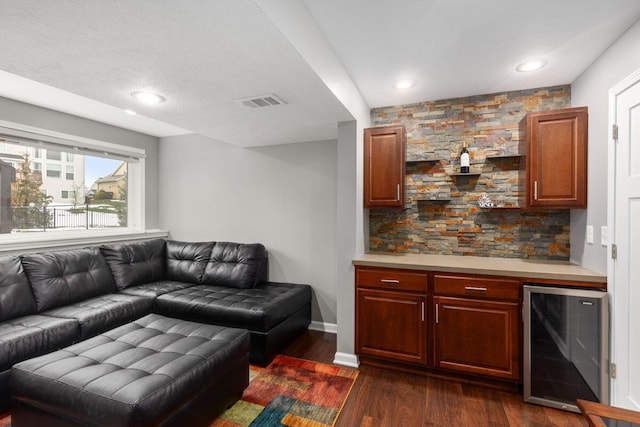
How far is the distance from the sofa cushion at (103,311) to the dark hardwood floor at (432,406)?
2186 millimetres

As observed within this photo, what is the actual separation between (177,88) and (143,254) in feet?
8.11

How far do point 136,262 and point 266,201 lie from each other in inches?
69.6

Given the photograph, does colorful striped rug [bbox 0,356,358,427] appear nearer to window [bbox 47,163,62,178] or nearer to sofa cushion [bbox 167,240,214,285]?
sofa cushion [bbox 167,240,214,285]

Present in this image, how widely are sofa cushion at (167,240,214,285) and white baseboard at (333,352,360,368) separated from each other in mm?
1982

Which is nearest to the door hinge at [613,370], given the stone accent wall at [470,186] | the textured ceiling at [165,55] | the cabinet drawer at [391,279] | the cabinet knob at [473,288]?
the cabinet knob at [473,288]

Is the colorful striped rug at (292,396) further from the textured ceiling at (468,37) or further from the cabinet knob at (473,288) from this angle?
the textured ceiling at (468,37)

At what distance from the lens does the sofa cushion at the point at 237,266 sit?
137 inches

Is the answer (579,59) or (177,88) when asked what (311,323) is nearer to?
(177,88)

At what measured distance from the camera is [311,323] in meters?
3.59

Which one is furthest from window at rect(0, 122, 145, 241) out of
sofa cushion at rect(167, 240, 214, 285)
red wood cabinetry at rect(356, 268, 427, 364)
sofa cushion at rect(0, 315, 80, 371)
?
red wood cabinetry at rect(356, 268, 427, 364)

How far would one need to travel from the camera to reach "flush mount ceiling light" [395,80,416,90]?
2.59 m

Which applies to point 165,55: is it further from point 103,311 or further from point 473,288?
point 473,288

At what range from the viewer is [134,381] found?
1.50 metres

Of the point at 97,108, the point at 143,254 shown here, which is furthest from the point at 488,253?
the point at 97,108
